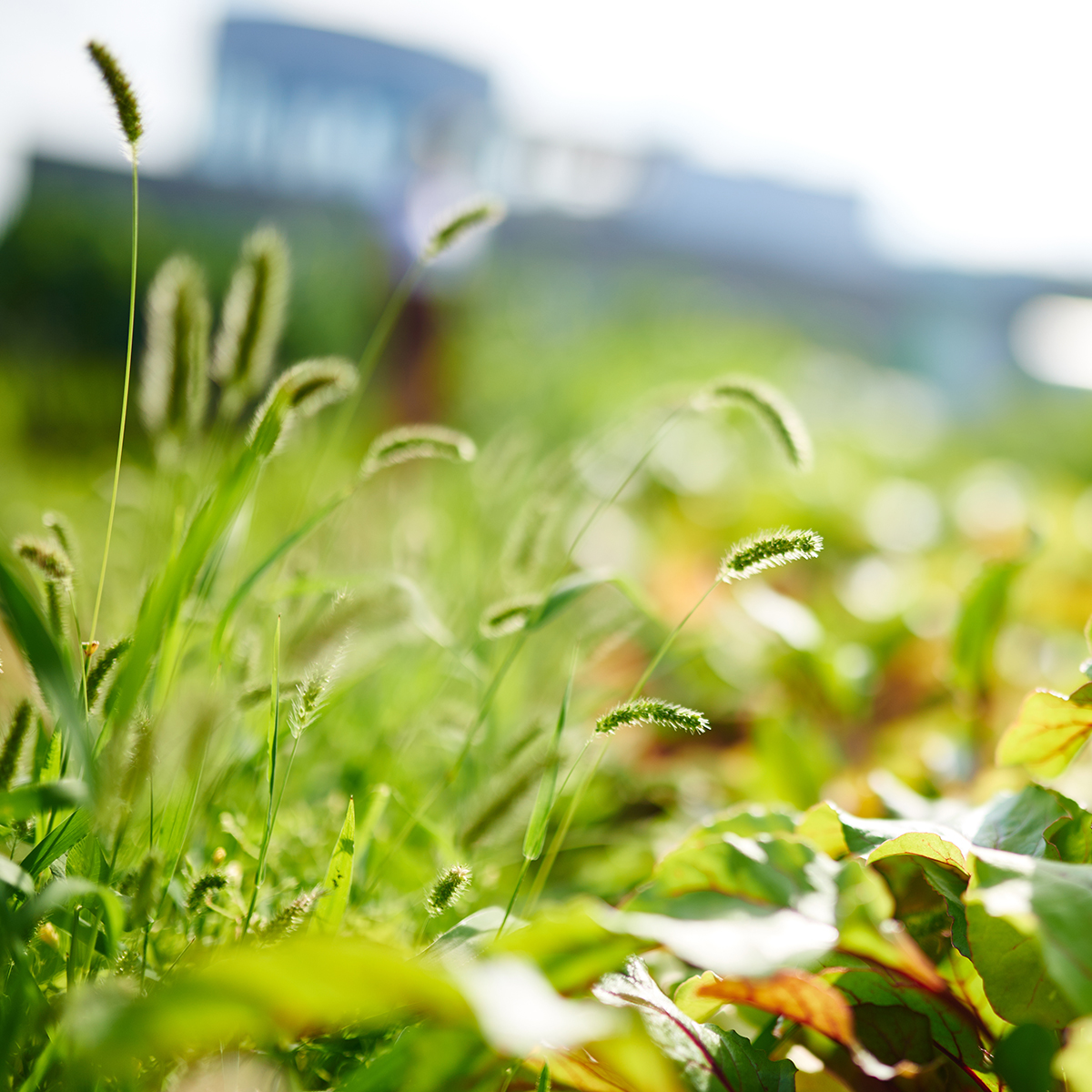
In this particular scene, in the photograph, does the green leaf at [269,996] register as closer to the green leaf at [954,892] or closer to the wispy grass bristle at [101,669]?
the wispy grass bristle at [101,669]

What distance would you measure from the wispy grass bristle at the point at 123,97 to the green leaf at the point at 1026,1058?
24.6 inches

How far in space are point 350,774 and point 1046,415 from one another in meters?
3.18

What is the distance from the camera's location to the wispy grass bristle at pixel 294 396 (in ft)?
1.44

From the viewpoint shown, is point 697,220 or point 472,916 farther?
point 697,220

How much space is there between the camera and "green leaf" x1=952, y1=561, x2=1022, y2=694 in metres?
0.76

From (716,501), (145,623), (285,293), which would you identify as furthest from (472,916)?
(716,501)

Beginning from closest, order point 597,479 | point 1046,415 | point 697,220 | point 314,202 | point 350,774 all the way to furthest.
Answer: point 350,774 < point 597,479 < point 1046,415 < point 314,202 < point 697,220

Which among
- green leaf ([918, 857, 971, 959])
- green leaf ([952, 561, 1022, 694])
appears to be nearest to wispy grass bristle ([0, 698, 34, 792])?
green leaf ([918, 857, 971, 959])

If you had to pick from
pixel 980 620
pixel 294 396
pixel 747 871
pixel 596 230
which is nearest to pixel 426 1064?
pixel 747 871

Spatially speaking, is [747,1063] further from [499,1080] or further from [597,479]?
[597,479]

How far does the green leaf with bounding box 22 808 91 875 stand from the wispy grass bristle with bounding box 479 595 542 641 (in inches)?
8.6

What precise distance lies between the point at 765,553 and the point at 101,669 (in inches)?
12.5

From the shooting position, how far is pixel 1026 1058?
1.27 ft

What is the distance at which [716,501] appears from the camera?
1.77 meters
